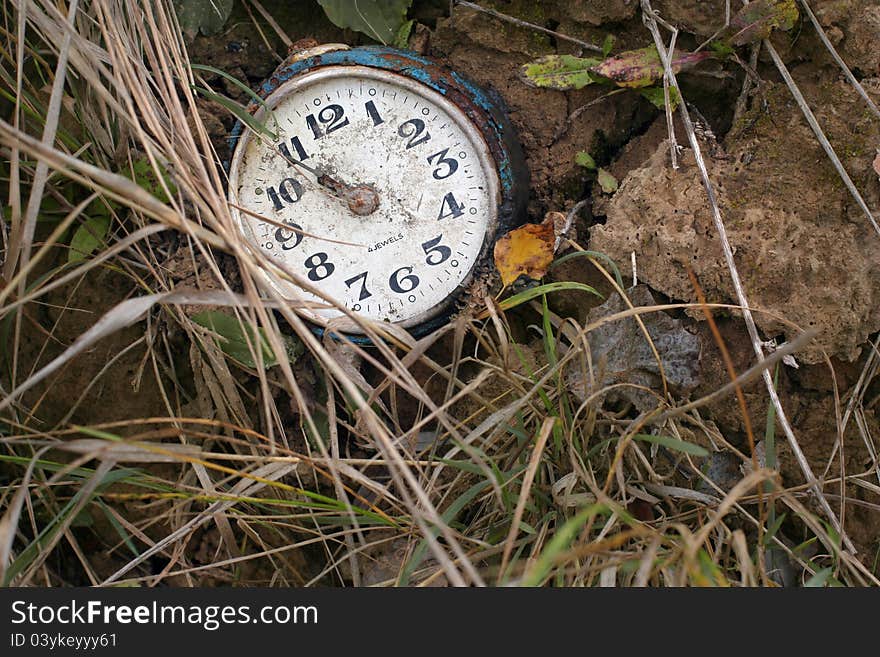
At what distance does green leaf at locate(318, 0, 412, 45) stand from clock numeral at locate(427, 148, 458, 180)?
31 cm

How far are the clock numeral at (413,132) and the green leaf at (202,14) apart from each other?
52 cm

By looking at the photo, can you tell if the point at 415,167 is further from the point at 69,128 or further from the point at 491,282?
the point at 69,128

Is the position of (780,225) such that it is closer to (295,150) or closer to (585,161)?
(585,161)

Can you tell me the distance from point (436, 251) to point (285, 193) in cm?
38

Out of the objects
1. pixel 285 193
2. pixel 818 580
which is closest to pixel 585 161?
pixel 285 193

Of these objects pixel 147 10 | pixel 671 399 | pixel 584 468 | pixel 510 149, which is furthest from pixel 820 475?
pixel 147 10

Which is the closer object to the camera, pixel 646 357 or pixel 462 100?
pixel 646 357

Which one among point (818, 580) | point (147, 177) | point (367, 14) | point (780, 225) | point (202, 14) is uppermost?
point (202, 14)

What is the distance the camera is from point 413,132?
1.86m

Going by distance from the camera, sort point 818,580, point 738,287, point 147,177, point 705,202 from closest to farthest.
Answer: point 818,580, point 738,287, point 705,202, point 147,177

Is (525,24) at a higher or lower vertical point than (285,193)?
higher

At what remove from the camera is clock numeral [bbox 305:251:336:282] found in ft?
6.18

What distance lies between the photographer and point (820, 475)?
1694mm

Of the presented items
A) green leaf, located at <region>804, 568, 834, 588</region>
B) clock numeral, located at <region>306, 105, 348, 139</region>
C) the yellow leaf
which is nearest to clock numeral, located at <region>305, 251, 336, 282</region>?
clock numeral, located at <region>306, 105, 348, 139</region>
